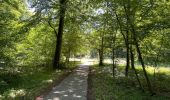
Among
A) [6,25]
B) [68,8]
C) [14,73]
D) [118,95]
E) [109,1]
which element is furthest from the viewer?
[68,8]

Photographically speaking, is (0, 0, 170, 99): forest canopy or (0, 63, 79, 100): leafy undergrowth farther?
(0, 0, 170, 99): forest canopy

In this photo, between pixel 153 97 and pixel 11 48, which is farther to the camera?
pixel 11 48

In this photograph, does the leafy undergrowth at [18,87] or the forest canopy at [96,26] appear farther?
the forest canopy at [96,26]

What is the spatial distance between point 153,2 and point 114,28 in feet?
15.9

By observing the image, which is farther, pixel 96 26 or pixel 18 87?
pixel 96 26

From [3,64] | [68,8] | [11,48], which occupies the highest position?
[68,8]

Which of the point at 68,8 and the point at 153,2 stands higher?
the point at 68,8

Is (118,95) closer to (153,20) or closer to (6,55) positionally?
(153,20)

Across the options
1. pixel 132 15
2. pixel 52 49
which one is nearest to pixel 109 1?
pixel 132 15

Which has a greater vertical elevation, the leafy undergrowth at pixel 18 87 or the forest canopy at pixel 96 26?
the forest canopy at pixel 96 26

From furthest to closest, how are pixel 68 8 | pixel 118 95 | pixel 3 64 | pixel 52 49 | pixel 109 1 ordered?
pixel 52 49 < pixel 68 8 < pixel 109 1 < pixel 3 64 < pixel 118 95

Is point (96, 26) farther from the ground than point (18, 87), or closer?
farther from the ground

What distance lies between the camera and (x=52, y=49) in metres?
30.2

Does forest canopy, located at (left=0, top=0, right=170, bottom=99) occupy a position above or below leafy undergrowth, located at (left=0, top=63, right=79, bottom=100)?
above
